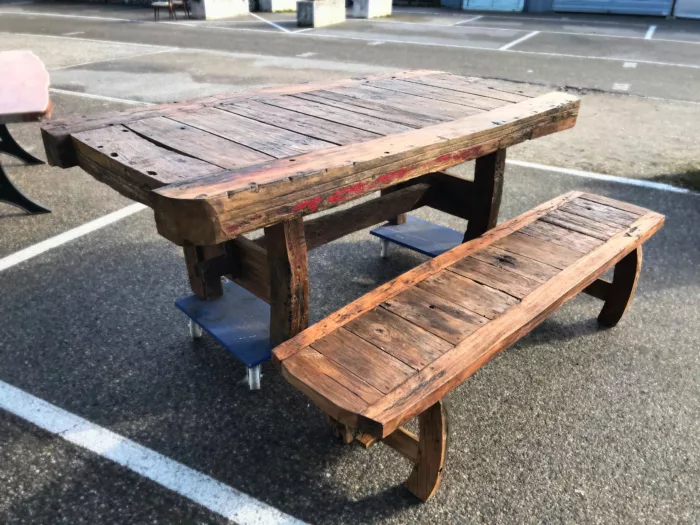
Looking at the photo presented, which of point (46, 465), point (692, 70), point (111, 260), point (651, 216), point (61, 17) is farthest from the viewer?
point (61, 17)

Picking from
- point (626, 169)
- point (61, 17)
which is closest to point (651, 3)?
point (626, 169)

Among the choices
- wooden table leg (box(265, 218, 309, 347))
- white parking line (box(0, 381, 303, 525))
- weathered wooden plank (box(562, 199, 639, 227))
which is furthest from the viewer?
weathered wooden plank (box(562, 199, 639, 227))

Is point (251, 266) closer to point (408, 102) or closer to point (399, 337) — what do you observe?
point (399, 337)

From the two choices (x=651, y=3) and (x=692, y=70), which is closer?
(x=692, y=70)

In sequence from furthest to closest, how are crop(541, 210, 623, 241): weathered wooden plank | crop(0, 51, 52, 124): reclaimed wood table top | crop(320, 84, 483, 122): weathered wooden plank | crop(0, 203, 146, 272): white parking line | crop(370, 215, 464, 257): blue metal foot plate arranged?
crop(0, 203, 146, 272): white parking line < crop(370, 215, 464, 257): blue metal foot plate < crop(0, 51, 52, 124): reclaimed wood table top < crop(541, 210, 623, 241): weathered wooden plank < crop(320, 84, 483, 122): weathered wooden plank

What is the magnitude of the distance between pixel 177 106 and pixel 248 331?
3.52 feet

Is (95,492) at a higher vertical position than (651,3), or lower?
lower

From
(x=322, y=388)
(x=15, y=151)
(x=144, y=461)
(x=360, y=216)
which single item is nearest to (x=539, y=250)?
(x=360, y=216)

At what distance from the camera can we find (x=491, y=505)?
195cm

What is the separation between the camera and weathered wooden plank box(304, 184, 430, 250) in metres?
2.72

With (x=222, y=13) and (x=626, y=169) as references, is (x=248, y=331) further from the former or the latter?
(x=222, y=13)

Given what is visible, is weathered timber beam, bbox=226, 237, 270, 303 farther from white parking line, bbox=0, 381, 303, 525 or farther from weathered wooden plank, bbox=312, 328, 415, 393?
white parking line, bbox=0, 381, 303, 525

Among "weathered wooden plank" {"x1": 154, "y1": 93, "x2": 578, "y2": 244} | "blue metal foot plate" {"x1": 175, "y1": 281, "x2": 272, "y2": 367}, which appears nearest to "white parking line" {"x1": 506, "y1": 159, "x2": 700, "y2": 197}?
"weathered wooden plank" {"x1": 154, "y1": 93, "x2": 578, "y2": 244}

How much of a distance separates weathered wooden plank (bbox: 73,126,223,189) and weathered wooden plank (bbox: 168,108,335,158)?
10.2 inches
